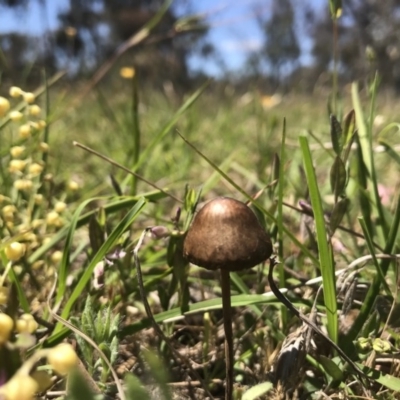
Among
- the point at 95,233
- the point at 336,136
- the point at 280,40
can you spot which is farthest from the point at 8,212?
the point at 280,40

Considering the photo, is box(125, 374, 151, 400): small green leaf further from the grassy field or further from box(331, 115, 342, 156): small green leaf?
box(331, 115, 342, 156): small green leaf

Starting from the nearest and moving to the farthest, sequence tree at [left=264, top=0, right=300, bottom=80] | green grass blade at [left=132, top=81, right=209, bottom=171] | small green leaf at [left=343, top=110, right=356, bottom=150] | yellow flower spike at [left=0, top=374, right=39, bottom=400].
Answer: yellow flower spike at [left=0, top=374, right=39, bottom=400]
small green leaf at [left=343, top=110, right=356, bottom=150]
green grass blade at [left=132, top=81, right=209, bottom=171]
tree at [left=264, top=0, right=300, bottom=80]

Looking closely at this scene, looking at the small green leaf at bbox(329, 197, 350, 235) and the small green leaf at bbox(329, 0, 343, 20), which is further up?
the small green leaf at bbox(329, 0, 343, 20)

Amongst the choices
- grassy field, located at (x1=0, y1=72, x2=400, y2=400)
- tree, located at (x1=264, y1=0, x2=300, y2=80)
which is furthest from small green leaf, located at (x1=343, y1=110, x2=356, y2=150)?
tree, located at (x1=264, y1=0, x2=300, y2=80)

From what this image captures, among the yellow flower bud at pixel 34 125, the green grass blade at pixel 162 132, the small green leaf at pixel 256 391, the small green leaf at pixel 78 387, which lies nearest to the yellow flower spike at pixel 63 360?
the small green leaf at pixel 78 387

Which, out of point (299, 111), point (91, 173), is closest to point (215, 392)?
point (91, 173)

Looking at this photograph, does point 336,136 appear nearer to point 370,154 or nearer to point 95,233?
point 370,154

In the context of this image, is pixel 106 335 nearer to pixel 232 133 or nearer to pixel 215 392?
pixel 215 392

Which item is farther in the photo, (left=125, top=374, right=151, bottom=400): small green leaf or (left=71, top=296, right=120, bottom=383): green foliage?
(left=71, top=296, right=120, bottom=383): green foliage
